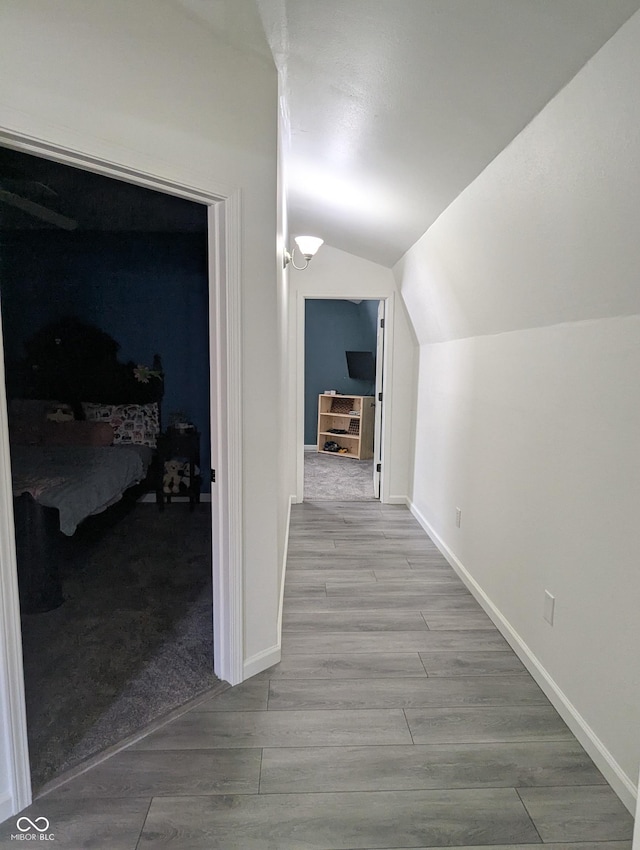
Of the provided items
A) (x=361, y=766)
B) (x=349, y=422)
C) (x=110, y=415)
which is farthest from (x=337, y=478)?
(x=361, y=766)

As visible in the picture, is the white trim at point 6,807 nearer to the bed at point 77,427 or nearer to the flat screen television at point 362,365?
the bed at point 77,427

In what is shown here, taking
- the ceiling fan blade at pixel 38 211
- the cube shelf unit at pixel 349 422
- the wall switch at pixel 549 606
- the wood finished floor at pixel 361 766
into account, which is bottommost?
the wood finished floor at pixel 361 766

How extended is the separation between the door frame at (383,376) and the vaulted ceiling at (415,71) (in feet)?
6.02

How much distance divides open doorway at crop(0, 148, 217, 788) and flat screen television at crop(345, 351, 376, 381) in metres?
2.97

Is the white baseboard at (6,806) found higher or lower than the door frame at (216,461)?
lower

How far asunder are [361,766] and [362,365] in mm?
5783

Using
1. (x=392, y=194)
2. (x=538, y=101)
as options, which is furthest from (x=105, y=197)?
(x=538, y=101)

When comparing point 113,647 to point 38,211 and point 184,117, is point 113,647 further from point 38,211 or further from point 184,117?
point 38,211

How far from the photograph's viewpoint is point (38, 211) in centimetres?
331

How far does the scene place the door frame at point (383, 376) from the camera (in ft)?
14.9

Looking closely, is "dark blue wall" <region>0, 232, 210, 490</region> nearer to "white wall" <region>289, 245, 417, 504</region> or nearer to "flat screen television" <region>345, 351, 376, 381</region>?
"white wall" <region>289, 245, 417, 504</region>

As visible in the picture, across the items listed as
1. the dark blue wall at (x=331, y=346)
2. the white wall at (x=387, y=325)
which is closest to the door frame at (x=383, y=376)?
the white wall at (x=387, y=325)

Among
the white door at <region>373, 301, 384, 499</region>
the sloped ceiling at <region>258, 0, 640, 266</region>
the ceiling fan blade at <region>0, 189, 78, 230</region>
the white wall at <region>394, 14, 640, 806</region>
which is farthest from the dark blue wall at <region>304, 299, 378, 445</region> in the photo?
the sloped ceiling at <region>258, 0, 640, 266</region>

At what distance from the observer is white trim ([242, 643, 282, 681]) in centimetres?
211
